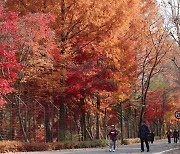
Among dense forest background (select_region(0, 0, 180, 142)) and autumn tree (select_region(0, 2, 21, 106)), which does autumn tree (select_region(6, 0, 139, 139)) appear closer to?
dense forest background (select_region(0, 0, 180, 142))

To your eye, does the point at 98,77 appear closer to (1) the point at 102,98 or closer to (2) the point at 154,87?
(1) the point at 102,98

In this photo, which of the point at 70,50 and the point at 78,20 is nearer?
the point at 78,20

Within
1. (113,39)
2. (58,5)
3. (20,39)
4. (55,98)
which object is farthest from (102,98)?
(20,39)

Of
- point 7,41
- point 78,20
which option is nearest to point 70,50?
point 78,20

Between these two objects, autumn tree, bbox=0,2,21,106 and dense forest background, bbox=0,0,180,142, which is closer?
autumn tree, bbox=0,2,21,106

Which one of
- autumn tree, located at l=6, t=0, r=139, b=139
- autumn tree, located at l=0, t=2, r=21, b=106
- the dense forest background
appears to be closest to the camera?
autumn tree, located at l=0, t=2, r=21, b=106

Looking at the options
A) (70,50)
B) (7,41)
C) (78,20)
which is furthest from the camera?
(70,50)

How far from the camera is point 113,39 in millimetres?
26625

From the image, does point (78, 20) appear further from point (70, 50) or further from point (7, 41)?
point (7, 41)

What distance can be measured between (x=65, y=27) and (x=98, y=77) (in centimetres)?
476

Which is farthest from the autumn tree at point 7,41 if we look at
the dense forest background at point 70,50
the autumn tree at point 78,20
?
the autumn tree at point 78,20

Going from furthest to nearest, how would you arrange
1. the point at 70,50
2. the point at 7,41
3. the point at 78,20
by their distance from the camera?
1. the point at 70,50
2. the point at 78,20
3. the point at 7,41

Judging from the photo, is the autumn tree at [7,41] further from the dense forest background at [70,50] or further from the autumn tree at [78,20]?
the autumn tree at [78,20]

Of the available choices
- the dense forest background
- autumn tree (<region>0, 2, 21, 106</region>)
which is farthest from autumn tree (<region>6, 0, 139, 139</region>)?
autumn tree (<region>0, 2, 21, 106</region>)
